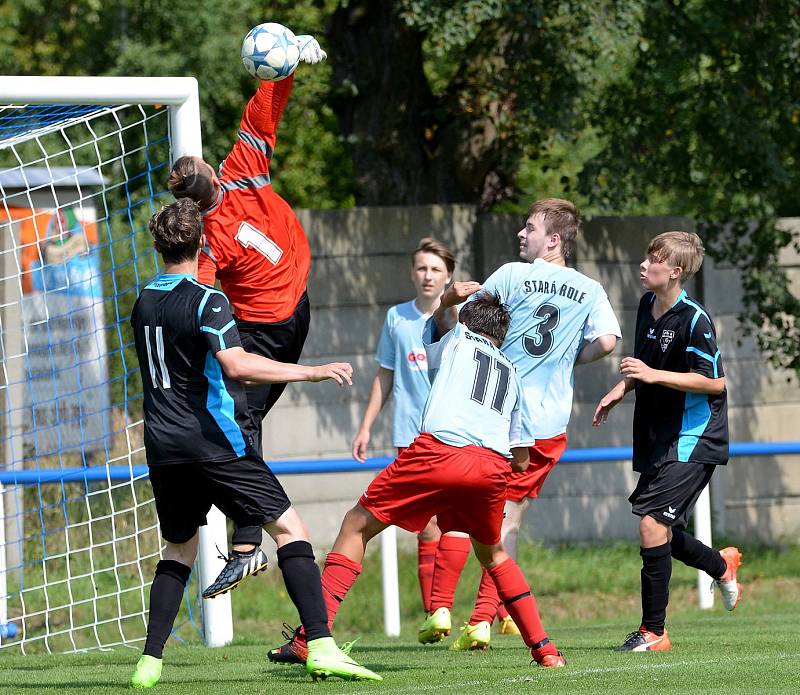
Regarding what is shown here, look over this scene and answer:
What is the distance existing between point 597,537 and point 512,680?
613 cm

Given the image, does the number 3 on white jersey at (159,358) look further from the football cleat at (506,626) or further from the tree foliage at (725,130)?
the tree foliage at (725,130)

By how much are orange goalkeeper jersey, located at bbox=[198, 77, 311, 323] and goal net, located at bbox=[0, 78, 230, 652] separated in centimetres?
96

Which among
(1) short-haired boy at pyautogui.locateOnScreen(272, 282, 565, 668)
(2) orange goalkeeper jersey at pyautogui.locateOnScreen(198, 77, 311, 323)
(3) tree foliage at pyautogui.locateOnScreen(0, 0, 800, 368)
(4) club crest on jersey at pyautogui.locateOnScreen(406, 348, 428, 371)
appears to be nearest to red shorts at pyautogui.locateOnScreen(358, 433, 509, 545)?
(1) short-haired boy at pyautogui.locateOnScreen(272, 282, 565, 668)

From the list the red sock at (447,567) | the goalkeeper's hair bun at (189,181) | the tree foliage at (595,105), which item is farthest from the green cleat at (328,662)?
the tree foliage at (595,105)

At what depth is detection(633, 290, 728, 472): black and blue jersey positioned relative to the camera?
6062 mm

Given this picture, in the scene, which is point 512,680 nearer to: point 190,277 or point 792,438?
point 190,277

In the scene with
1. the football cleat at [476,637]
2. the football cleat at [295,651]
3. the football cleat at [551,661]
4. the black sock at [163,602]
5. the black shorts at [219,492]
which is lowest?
the football cleat at [476,637]

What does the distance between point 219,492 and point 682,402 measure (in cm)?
226

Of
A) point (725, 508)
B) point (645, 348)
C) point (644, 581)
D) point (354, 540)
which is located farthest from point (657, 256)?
point (725, 508)

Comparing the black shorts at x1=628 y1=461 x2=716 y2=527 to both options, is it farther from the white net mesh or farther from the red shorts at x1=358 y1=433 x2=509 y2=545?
the white net mesh

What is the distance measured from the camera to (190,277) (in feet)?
17.0

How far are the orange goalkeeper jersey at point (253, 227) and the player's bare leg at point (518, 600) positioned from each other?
1.63 m

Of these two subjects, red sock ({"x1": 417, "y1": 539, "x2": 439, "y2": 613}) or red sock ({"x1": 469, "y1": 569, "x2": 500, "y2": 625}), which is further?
red sock ({"x1": 417, "y1": 539, "x2": 439, "y2": 613})

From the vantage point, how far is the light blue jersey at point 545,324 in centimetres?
636
